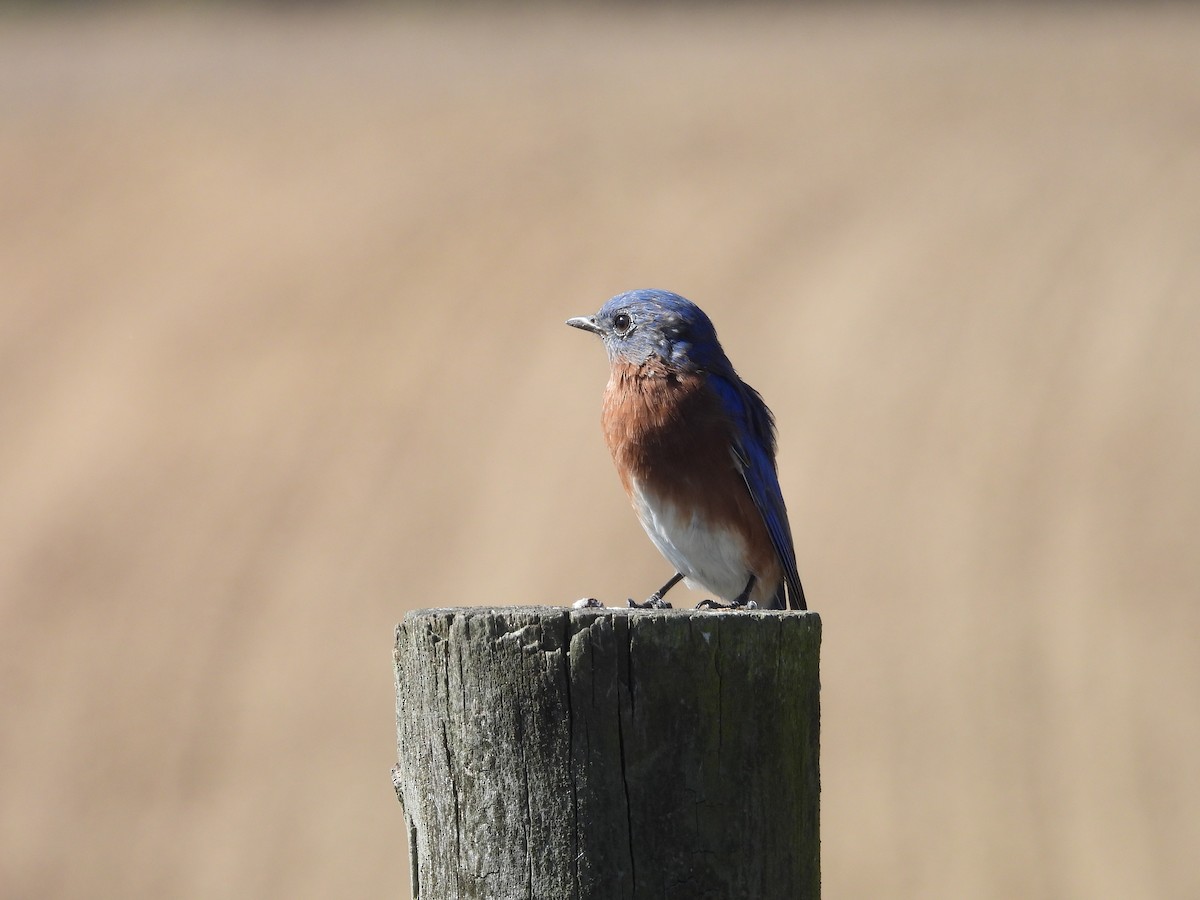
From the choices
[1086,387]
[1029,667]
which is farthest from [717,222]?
[1029,667]

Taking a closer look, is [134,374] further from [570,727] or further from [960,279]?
[570,727]

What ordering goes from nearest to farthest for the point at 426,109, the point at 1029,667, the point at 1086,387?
1. the point at 1029,667
2. the point at 1086,387
3. the point at 426,109

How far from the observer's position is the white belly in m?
6.04

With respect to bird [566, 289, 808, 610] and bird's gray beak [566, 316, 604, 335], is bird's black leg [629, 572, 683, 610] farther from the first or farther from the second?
bird's gray beak [566, 316, 604, 335]

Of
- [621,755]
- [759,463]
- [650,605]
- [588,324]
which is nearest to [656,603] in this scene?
[650,605]

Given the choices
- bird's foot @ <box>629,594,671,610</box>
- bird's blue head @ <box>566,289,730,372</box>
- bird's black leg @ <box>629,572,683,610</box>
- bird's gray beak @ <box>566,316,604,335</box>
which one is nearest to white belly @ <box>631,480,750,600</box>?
bird's black leg @ <box>629,572,683,610</box>

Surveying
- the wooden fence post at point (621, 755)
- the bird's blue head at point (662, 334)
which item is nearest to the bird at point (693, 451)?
the bird's blue head at point (662, 334)

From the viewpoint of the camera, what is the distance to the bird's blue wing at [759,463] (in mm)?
6066

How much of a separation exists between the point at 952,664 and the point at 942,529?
1.78 m

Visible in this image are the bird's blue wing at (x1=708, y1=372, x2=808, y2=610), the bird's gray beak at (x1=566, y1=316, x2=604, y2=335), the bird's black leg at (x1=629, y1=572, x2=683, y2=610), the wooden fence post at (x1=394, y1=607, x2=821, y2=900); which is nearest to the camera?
the wooden fence post at (x1=394, y1=607, x2=821, y2=900)

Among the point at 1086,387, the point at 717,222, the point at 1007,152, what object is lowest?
the point at 1086,387

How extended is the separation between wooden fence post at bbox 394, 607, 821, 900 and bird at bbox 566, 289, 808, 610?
102 inches

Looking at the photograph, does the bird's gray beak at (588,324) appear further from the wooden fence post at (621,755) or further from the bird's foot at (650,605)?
the wooden fence post at (621,755)

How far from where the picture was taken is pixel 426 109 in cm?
2416
